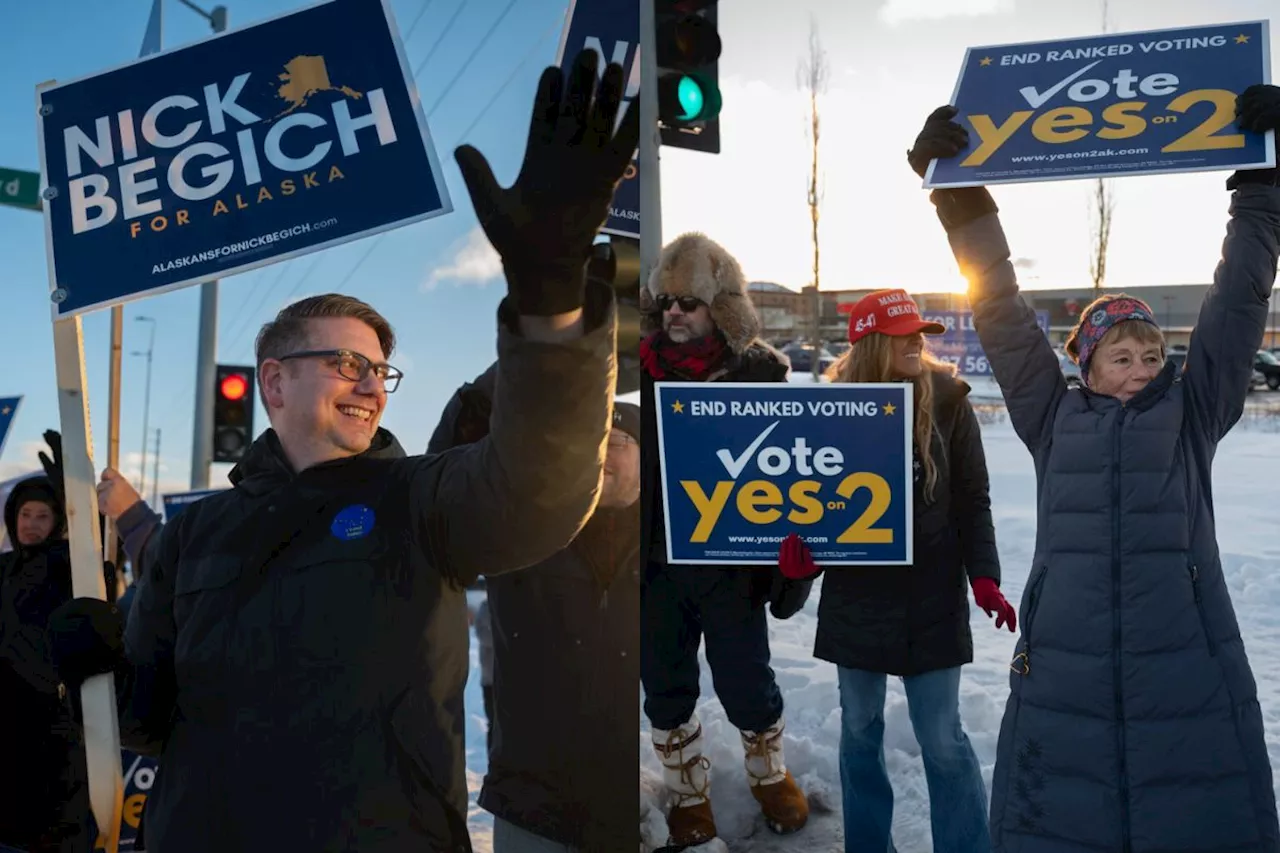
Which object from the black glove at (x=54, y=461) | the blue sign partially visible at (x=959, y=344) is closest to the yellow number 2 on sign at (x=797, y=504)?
the blue sign partially visible at (x=959, y=344)

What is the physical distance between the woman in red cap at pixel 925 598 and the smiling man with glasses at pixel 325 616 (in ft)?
2.48

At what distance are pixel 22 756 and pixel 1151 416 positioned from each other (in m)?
2.30

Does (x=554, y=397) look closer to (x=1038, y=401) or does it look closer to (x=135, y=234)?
(x=135, y=234)

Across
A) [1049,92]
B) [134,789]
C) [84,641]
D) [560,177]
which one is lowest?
[134,789]

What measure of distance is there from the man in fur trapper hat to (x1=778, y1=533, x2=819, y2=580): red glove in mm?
44

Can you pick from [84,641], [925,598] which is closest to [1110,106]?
[925,598]

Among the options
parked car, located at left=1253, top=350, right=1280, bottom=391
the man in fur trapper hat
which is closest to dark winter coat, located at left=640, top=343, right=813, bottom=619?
the man in fur trapper hat

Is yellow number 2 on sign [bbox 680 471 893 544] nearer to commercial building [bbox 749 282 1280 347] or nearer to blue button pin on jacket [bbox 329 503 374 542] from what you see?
commercial building [bbox 749 282 1280 347]

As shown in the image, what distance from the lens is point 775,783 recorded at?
199cm

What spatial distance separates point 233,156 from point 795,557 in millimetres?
1228

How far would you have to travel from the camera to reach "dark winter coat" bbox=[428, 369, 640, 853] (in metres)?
1.79

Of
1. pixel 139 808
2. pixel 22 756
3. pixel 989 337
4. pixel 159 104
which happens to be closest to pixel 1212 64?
pixel 989 337

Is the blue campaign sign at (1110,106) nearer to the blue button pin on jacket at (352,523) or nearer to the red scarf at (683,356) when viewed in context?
the red scarf at (683,356)

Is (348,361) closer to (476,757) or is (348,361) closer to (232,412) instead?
(232,412)
